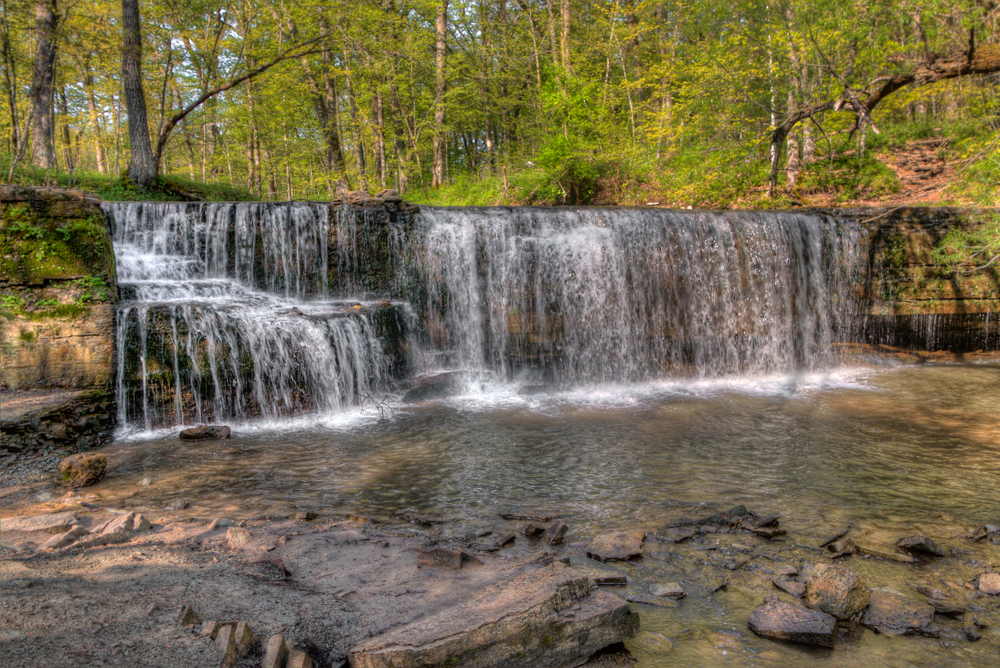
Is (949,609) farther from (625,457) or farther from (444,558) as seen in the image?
(625,457)

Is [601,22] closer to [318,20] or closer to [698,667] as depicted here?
[318,20]

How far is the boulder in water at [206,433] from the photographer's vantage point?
671 cm

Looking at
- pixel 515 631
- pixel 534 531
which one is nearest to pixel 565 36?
pixel 534 531

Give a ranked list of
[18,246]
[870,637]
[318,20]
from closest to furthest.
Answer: [870,637] → [18,246] → [318,20]

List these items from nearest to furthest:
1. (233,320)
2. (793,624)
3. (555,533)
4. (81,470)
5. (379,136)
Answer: (793,624) → (555,533) → (81,470) → (233,320) → (379,136)

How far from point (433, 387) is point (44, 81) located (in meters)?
12.3

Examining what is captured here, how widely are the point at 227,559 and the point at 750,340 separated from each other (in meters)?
10.1

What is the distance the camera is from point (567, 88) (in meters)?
16.9

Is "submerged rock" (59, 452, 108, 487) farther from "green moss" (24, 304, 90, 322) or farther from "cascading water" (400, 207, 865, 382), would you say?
"cascading water" (400, 207, 865, 382)

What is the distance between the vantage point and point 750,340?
35.8 feet

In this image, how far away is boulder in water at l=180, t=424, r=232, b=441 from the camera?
6707 millimetres

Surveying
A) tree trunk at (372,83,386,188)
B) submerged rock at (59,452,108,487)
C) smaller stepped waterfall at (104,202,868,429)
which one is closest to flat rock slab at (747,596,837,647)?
submerged rock at (59,452,108,487)

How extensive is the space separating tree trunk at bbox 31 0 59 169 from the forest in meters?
0.06

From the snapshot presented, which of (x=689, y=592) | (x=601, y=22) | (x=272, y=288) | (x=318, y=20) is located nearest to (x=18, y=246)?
(x=272, y=288)
